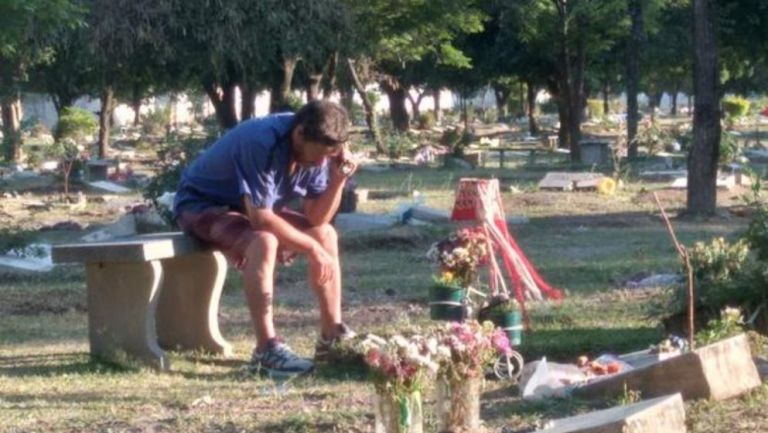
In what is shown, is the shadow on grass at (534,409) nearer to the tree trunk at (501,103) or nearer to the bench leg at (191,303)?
the bench leg at (191,303)

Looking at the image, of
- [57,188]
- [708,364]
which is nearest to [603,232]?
[708,364]

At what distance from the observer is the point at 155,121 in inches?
2611

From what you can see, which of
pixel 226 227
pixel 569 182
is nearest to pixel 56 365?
pixel 226 227

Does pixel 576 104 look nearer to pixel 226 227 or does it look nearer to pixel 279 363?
pixel 226 227

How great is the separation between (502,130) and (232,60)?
4048cm

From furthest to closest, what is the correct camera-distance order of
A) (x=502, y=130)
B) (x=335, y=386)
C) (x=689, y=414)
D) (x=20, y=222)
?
(x=502, y=130), (x=20, y=222), (x=335, y=386), (x=689, y=414)

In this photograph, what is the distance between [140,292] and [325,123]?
1.38 meters

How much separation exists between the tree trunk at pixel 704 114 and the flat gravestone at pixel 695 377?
11.9 metres

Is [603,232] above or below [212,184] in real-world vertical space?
below

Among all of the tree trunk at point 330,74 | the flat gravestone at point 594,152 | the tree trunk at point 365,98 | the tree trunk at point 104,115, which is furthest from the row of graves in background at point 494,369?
the tree trunk at point 104,115

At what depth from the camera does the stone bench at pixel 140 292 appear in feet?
26.4

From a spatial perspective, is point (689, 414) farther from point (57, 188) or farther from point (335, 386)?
point (57, 188)

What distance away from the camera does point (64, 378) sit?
7.74 metres

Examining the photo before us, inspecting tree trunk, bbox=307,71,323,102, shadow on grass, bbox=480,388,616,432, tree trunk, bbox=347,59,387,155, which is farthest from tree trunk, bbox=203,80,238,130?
shadow on grass, bbox=480,388,616,432
